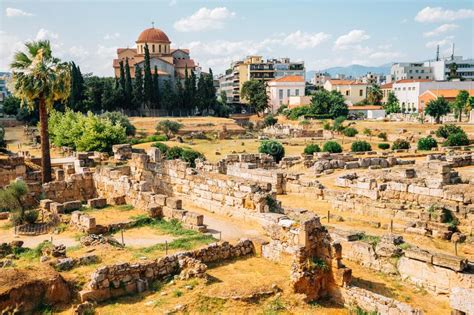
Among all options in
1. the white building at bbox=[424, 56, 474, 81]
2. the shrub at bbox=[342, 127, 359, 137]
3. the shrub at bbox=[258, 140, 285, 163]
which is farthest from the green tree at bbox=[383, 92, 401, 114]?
the shrub at bbox=[258, 140, 285, 163]

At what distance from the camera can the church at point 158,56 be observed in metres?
92.0

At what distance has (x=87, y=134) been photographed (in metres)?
38.1

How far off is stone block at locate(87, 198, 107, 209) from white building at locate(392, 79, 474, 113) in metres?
86.7

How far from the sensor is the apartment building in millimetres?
120938

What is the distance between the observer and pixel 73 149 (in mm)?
40438

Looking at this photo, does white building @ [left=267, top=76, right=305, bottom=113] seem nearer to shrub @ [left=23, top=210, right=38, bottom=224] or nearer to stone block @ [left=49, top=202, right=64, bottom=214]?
stone block @ [left=49, top=202, right=64, bottom=214]

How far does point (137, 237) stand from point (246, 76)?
109 meters

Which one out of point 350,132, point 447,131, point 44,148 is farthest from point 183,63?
point 44,148

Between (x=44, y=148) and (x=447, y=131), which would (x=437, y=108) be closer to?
(x=447, y=131)

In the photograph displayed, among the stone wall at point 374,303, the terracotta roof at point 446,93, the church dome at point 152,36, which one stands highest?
the church dome at point 152,36

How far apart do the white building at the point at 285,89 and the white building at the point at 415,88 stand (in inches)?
849

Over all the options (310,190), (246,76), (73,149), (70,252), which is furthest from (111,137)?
(246,76)

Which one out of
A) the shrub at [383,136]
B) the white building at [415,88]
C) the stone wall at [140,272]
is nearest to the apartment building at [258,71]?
the white building at [415,88]

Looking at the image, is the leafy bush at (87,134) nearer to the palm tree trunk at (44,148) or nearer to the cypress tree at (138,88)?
the palm tree trunk at (44,148)
